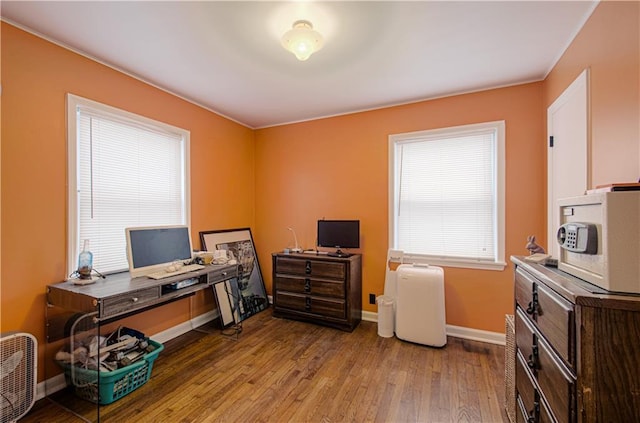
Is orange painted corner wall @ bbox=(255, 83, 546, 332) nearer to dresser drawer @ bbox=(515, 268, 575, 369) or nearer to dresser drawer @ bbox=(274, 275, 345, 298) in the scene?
dresser drawer @ bbox=(274, 275, 345, 298)

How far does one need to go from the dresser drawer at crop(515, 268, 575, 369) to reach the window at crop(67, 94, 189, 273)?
3.14 m

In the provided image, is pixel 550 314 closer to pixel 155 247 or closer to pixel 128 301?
pixel 128 301

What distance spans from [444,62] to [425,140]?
0.94 meters

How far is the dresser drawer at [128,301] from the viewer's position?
1.86m

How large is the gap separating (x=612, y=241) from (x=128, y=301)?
266 centimetres

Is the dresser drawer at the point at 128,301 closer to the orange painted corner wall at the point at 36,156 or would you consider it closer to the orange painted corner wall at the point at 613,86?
the orange painted corner wall at the point at 36,156

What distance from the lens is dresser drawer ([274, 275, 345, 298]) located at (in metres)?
3.19

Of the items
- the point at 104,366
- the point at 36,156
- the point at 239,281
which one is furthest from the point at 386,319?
the point at 36,156

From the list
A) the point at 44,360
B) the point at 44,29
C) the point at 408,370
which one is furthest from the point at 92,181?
the point at 408,370

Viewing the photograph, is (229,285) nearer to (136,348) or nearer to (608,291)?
(136,348)

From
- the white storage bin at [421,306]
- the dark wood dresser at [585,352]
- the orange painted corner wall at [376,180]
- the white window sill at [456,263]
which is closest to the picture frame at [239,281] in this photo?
the orange painted corner wall at [376,180]

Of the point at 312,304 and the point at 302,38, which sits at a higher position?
the point at 302,38

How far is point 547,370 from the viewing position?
1140 millimetres

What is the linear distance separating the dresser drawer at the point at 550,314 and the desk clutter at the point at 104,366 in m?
2.62
